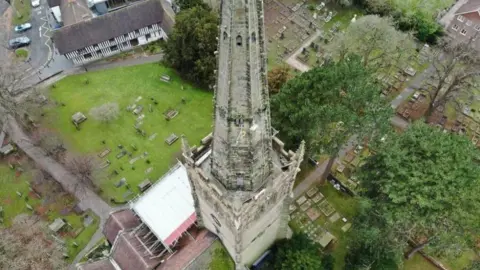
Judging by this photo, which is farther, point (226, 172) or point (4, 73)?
point (4, 73)

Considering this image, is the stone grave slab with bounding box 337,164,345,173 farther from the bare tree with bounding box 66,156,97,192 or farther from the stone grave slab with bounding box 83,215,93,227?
the stone grave slab with bounding box 83,215,93,227

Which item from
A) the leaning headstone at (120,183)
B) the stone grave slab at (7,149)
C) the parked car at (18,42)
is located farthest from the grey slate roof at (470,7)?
the parked car at (18,42)

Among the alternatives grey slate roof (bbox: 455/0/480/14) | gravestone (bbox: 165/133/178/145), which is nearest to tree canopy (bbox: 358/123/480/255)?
gravestone (bbox: 165/133/178/145)

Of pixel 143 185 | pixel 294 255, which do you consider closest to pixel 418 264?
pixel 294 255

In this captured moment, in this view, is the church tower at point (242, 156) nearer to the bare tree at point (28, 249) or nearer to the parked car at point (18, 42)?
the bare tree at point (28, 249)

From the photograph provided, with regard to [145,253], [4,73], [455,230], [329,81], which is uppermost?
[329,81]

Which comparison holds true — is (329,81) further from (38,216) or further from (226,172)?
(38,216)

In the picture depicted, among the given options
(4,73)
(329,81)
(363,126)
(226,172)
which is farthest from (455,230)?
(4,73)
